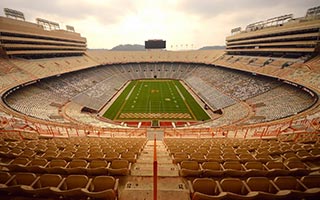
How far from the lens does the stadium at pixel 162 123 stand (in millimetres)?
5270

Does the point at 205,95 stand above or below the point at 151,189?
below

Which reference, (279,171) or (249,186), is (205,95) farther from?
(249,186)

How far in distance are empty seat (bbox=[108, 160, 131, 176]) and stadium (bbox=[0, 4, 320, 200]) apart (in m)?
0.04

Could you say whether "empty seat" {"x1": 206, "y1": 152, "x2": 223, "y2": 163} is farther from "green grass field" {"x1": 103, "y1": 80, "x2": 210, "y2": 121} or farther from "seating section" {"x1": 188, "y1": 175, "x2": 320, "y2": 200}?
"green grass field" {"x1": 103, "y1": 80, "x2": 210, "y2": 121}

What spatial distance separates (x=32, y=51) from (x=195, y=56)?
62.5 m

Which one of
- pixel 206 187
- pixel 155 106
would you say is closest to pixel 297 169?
pixel 206 187

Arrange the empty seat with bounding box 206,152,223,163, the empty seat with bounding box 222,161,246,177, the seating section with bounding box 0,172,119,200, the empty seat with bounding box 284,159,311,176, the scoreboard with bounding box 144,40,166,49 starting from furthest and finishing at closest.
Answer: the scoreboard with bounding box 144,40,166,49
the empty seat with bounding box 206,152,223,163
the empty seat with bounding box 222,161,246,177
the empty seat with bounding box 284,159,311,176
the seating section with bounding box 0,172,119,200

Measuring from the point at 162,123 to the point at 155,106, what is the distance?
925 centimetres

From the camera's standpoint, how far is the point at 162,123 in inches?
1318

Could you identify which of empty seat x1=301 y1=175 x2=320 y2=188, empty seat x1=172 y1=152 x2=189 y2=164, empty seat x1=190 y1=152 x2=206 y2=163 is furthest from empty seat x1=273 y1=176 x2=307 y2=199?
empty seat x1=172 y1=152 x2=189 y2=164

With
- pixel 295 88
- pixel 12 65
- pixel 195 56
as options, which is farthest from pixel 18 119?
pixel 195 56

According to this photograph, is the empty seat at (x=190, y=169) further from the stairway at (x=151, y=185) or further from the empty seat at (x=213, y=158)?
the empty seat at (x=213, y=158)

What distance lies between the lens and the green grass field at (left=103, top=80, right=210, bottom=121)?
36.1 meters

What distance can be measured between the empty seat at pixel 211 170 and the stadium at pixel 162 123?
0.16 feet
